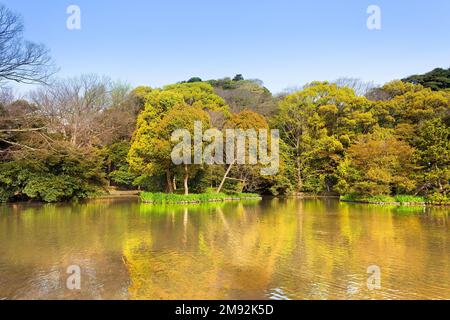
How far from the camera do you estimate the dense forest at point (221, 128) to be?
19328 mm

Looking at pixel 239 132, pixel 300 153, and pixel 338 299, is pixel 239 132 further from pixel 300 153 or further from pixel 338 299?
pixel 338 299

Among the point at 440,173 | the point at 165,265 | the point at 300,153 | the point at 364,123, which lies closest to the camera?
the point at 165,265

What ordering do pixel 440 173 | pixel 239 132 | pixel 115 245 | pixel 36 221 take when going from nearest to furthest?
pixel 115 245, pixel 36 221, pixel 440 173, pixel 239 132

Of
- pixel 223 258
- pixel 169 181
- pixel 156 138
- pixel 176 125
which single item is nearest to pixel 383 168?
pixel 176 125

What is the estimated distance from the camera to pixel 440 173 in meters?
18.3

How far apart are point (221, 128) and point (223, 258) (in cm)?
1618

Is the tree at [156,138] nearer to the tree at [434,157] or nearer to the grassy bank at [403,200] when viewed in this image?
the grassy bank at [403,200]

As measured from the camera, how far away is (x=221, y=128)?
911 inches

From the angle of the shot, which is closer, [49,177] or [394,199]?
[394,199]

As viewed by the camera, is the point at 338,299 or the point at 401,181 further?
the point at 401,181

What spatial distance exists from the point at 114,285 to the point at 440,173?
17.4 meters

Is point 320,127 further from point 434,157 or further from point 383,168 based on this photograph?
point 434,157

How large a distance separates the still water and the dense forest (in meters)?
5.71

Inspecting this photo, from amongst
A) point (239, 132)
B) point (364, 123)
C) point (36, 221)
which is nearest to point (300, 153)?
point (364, 123)
